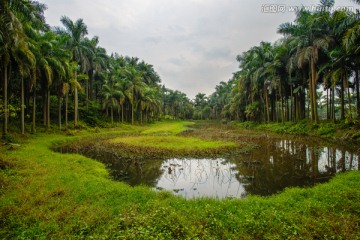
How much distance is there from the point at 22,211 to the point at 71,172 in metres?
3.89

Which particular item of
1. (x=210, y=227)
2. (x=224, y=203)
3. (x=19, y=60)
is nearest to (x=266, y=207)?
(x=224, y=203)

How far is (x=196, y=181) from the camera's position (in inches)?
386

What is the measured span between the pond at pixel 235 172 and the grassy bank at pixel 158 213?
1581 millimetres

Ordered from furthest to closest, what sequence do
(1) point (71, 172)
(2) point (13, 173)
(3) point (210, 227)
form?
(1) point (71, 172) < (2) point (13, 173) < (3) point (210, 227)

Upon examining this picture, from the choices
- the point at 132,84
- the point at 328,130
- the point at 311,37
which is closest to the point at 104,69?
the point at 132,84

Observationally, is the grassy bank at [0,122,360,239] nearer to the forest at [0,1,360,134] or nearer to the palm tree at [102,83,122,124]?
the forest at [0,1,360,134]

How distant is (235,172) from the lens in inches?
424

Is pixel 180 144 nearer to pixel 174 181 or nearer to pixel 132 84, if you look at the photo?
pixel 174 181

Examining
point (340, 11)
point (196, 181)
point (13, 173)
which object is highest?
point (340, 11)

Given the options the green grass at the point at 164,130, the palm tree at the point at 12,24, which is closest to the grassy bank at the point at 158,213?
the palm tree at the point at 12,24

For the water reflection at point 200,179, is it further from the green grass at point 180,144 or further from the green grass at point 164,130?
the green grass at point 164,130

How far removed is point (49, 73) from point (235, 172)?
20.6 meters

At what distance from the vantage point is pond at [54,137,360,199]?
345 inches

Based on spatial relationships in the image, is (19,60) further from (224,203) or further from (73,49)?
(224,203)
